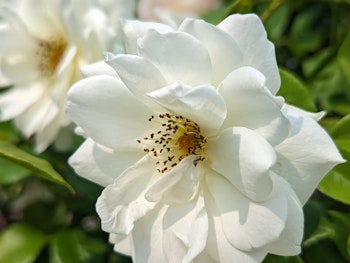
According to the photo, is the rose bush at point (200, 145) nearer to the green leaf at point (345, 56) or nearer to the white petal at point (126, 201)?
the white petal at point (126, 201)

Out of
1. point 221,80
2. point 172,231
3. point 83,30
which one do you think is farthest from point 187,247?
point 83,30

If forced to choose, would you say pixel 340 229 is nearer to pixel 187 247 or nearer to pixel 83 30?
pixel 187 247

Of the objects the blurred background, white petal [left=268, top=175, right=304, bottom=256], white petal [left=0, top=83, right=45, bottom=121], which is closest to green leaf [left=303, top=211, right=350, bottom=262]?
the blurred background

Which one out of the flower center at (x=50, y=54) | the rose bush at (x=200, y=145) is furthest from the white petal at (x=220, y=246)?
the flower center at (x=50, y=54)

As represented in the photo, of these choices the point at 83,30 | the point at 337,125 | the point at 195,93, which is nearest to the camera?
the point at 195,93

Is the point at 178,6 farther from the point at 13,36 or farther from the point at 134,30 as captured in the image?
the point at 134,30

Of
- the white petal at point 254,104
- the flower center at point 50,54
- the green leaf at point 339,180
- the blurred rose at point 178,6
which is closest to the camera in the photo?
the white petal at point 254,104

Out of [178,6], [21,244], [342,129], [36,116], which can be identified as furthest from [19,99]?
[342,129]
